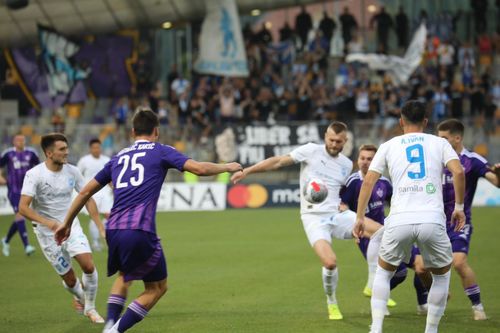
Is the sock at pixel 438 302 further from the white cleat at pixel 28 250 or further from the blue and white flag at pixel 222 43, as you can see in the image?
the blue and white flag at pixel 222 43

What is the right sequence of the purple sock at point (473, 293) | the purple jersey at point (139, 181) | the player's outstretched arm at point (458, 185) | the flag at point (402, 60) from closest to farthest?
the purple jersey at point (139, 181), the player's outstretched arm at point (458, 185), the purple sock at point (473, 293), the flag at point (402, 60)

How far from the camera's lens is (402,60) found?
32094 millimetres

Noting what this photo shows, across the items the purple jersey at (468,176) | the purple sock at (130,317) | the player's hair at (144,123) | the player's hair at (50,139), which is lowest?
the purple sock at (130,317)

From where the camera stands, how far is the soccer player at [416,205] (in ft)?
29.0

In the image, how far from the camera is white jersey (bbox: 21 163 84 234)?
11.5 m

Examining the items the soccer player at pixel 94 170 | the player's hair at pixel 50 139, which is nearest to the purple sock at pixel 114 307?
the player's hair at pixel 50 139

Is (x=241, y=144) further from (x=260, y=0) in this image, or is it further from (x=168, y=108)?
(x=260, y=0)

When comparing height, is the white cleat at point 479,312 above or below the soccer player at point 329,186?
below

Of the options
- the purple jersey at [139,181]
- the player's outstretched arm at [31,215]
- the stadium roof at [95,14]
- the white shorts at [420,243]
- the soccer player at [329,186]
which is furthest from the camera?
the stadium roof at [95,14]

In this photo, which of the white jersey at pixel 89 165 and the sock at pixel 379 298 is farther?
the white jersey at pixel 89 165

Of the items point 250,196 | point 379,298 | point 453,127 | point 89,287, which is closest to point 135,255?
point 379,298

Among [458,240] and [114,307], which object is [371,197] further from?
[114,307]

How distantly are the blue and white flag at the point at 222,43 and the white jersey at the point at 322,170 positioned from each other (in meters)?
20.0

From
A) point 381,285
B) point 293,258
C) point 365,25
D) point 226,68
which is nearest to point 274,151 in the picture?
point 226,68
